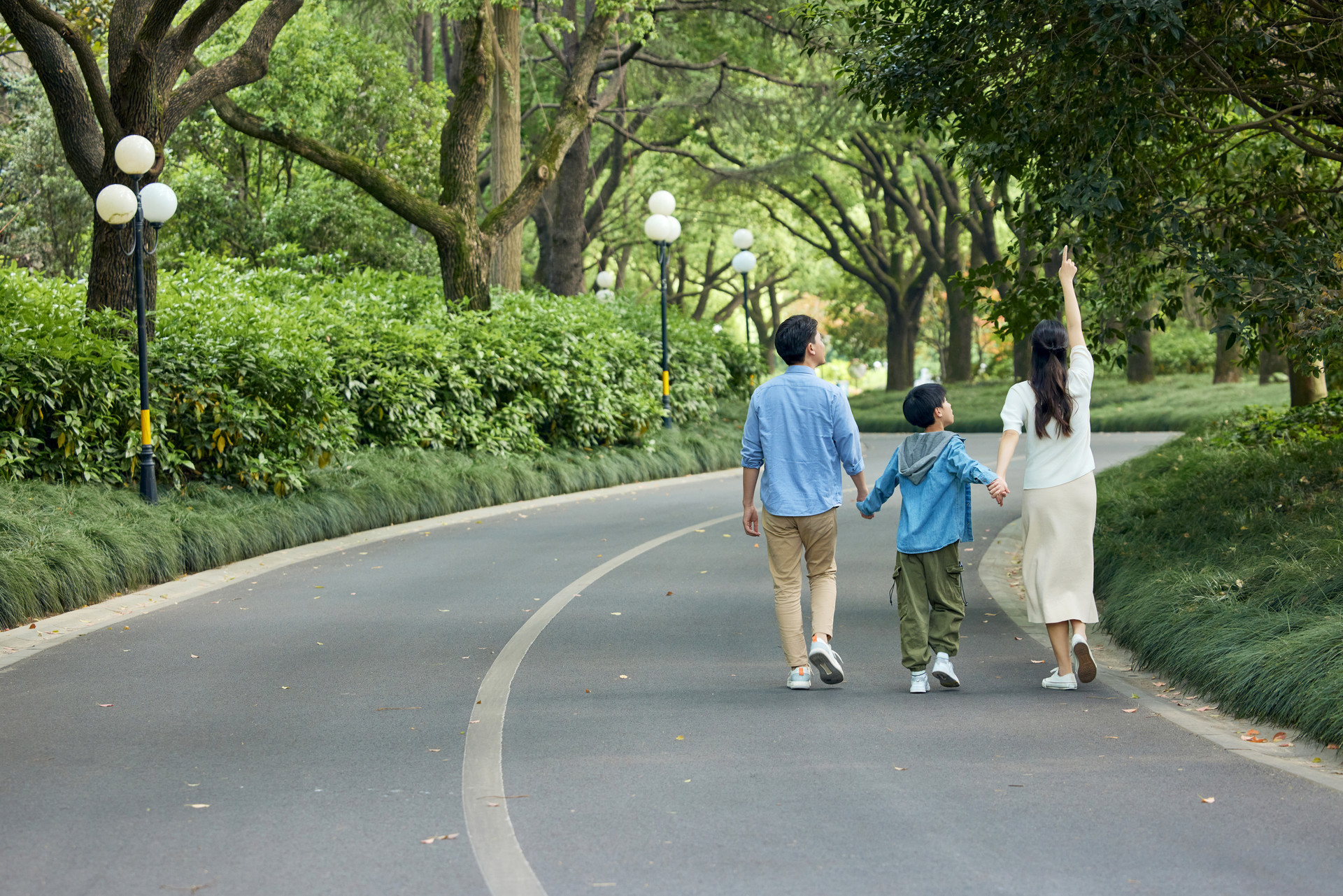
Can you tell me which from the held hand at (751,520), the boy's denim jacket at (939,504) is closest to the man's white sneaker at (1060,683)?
the boy's denim jacket at (939,504)

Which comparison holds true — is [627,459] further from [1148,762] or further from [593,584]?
[1148,762]

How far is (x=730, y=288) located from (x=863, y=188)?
16.1 meters

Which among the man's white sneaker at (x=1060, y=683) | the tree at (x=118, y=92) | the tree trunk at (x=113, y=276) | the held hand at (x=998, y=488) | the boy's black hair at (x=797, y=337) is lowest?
the man's white sneaker at (x=1060, y=683)

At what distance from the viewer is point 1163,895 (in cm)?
409

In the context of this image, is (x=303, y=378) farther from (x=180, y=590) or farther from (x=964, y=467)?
(x=964, y=467)

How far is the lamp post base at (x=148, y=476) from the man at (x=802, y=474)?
22.7 ft

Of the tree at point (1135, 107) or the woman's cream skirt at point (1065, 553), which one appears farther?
the tree at point (1135, 107)

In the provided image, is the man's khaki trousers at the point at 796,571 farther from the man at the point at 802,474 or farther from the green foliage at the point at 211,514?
the green foliage at the point at 211,514

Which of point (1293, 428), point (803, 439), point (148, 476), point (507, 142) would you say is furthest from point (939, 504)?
point (507, 142)

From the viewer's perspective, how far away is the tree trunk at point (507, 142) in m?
23.4

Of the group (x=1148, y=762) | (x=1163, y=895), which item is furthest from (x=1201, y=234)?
(x=1163, y=895)

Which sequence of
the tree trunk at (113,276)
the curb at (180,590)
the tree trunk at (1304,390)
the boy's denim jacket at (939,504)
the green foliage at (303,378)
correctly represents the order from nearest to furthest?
the boy's denim jacket at (939,504), the curb at (180,590), the green foliage at (303,378), the tree trunk at (113,276), the tree trunk at (1304,390)

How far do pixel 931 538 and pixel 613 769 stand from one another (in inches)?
91.2

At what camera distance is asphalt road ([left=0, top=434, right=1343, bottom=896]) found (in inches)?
173
